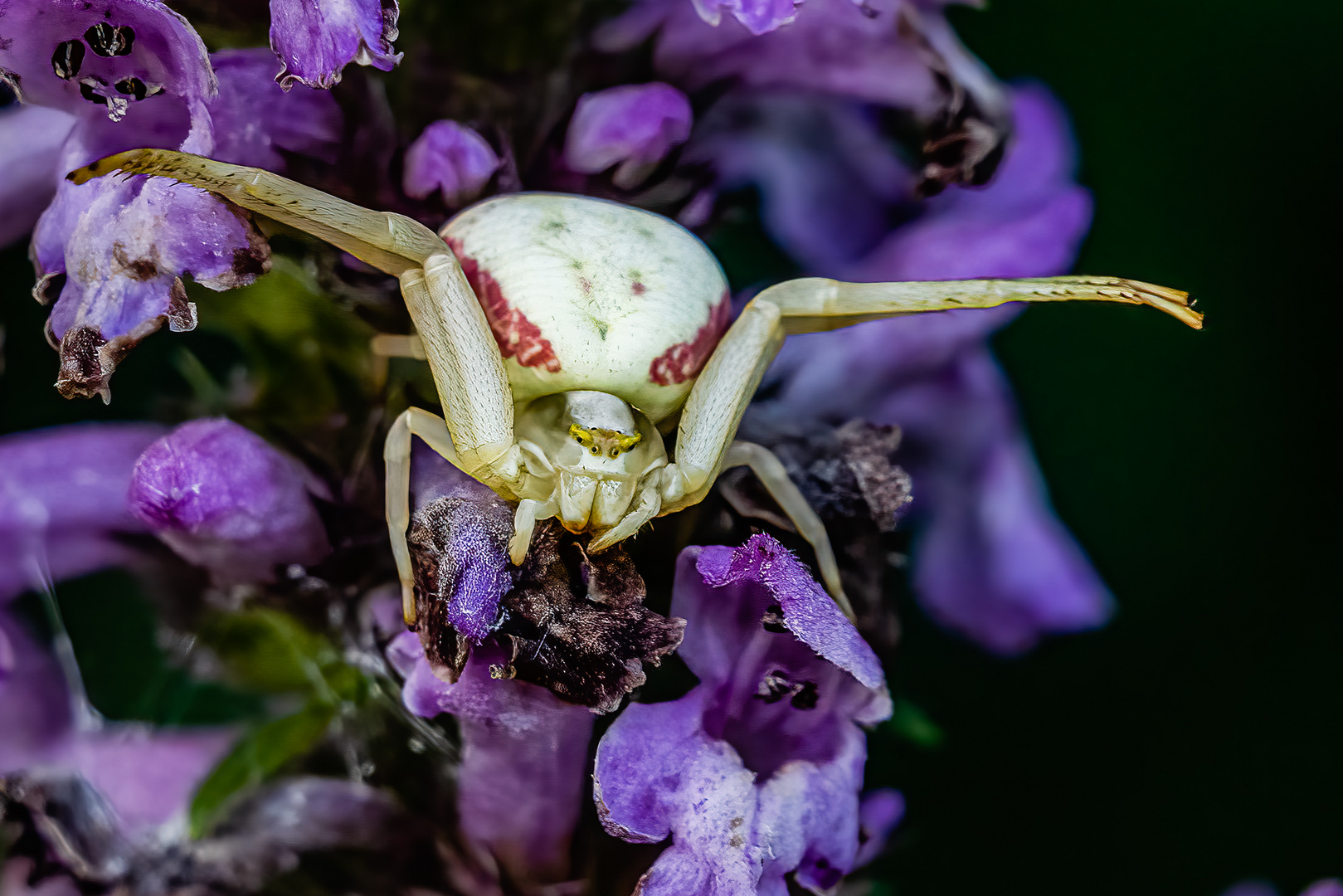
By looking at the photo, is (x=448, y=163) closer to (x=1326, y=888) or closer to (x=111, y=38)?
(x=111, y=38)

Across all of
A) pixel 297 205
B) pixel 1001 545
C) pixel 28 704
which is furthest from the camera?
pixel 1001 545

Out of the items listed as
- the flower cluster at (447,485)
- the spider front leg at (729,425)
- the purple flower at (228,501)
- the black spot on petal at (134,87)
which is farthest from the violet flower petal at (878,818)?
the black spot on petal at (134,87)

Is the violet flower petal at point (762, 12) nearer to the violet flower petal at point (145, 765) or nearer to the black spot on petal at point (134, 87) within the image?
the black spot on petal at point (134, 87)

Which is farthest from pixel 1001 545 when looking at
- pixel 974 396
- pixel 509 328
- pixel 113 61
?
pixel 113 61

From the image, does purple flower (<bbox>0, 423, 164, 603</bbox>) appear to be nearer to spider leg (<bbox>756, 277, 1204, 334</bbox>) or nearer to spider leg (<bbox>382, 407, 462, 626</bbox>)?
spider leg (<bbox>382, 407, 462, 626</bbox>)

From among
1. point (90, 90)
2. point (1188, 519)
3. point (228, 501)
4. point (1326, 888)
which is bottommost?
point (1326, 888)

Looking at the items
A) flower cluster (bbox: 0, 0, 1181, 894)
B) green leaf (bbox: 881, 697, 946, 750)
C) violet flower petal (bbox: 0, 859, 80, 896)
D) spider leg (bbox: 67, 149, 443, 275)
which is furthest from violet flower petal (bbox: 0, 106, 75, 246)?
green leaf (bbox: 881, 697, 946, 750)
